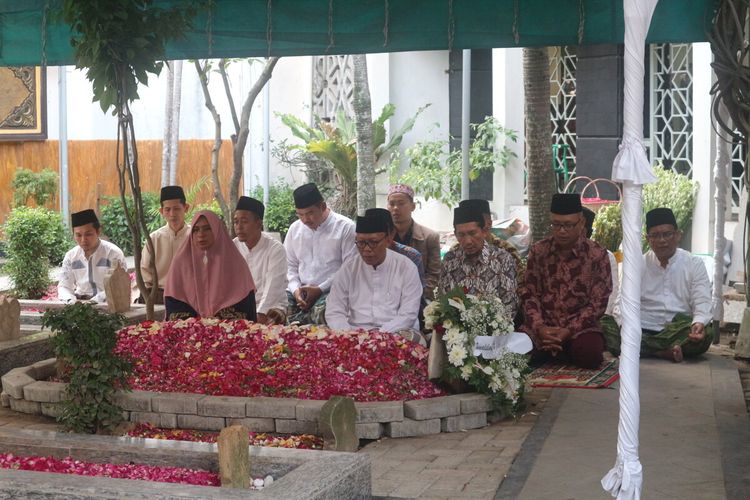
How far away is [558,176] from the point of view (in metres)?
15.9

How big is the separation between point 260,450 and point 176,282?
12.4ft

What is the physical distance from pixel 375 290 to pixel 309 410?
1689 mm

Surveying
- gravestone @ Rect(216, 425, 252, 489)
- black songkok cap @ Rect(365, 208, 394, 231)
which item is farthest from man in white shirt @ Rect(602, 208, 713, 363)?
gravestone @ Rect(216, 425, 252, 489)

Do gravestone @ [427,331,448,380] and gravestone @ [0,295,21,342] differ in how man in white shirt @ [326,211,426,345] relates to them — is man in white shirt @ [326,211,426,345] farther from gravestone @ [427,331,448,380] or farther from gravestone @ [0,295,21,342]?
gravestone @ [0,295,21,342]

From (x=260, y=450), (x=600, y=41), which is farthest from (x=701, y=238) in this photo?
(x=260, y=450)

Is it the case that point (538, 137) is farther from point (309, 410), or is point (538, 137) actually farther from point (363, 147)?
point (309, 410)

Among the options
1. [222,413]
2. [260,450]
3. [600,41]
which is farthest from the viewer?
[600,41]

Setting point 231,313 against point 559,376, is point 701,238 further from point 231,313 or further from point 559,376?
point 231,313

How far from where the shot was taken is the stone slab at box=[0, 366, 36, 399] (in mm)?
7465

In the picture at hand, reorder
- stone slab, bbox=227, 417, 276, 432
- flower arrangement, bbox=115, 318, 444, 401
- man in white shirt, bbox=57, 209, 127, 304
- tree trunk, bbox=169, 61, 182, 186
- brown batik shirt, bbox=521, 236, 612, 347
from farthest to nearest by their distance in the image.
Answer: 1. tree trunk, bbox=169, 61, 182, 186
2. man in white shirt, bbox=57, 209, 127, 304
3. brown batik shirt, bbox=521, 236, 612, 347
4. flower arrangement, bbox=115, 318, 444, 401
5. stone slab, bbox=227, 417, 276, 432

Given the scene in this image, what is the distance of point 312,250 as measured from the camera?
32.7ft

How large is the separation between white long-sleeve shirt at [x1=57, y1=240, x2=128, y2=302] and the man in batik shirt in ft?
12.5

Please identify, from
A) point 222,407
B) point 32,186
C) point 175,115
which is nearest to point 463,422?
point 222,407

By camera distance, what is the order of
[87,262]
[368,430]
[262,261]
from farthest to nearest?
1. [87,262]
2. [262,261]
3. [368,430]
